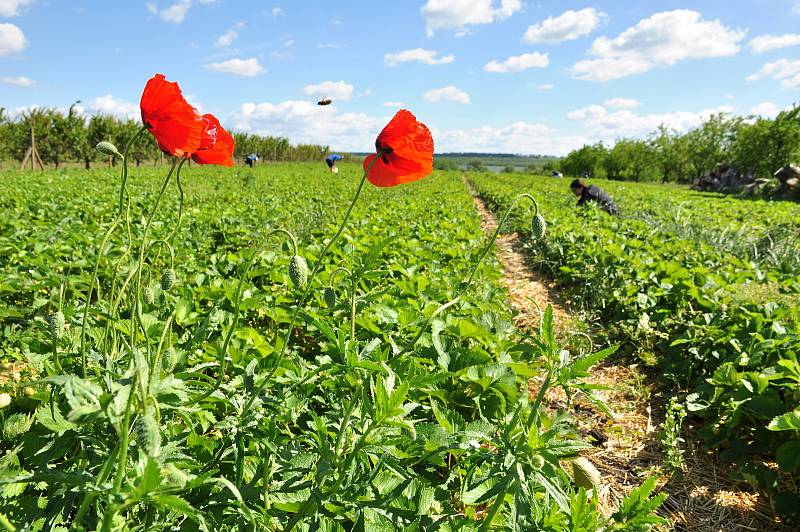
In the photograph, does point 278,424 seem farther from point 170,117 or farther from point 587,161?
point 587,161

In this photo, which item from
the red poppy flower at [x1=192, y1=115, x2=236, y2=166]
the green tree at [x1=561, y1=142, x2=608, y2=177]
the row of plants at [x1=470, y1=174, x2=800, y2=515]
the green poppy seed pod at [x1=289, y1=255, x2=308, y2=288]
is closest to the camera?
the green poppy seed pod at [x1=289, y1=255, x2=308, y2=288]

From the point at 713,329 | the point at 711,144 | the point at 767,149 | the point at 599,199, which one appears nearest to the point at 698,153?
the point at 711,144

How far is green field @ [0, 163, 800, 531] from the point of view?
1158mm

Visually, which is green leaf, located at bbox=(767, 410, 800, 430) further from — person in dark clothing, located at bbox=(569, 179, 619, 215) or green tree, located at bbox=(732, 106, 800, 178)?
green tree, located at bbox=(732, 106, 800, 178)

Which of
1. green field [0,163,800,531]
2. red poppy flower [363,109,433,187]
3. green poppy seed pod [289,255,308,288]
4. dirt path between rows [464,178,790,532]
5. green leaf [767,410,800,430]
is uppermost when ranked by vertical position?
red poppy flower [363,109,433,187]

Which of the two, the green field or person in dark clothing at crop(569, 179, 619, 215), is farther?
person in dark clothing at crop(569, 179, 619, 215)

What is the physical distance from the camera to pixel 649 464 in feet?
9.43

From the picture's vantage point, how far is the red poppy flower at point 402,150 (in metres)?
1.33

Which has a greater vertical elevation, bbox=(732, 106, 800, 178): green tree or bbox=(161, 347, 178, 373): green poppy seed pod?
bbox=(732, 106, 800, 178): green tree

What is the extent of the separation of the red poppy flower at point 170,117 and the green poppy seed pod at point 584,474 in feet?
7.12

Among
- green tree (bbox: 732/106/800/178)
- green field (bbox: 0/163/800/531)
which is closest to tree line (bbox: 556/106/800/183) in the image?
green tree (bbox: 732/106/800/178)

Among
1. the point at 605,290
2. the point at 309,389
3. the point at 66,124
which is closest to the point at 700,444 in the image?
the point at 605,290

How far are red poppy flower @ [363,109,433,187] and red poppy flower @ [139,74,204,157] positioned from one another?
50cm

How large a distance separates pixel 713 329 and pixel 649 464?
4.33 ft
